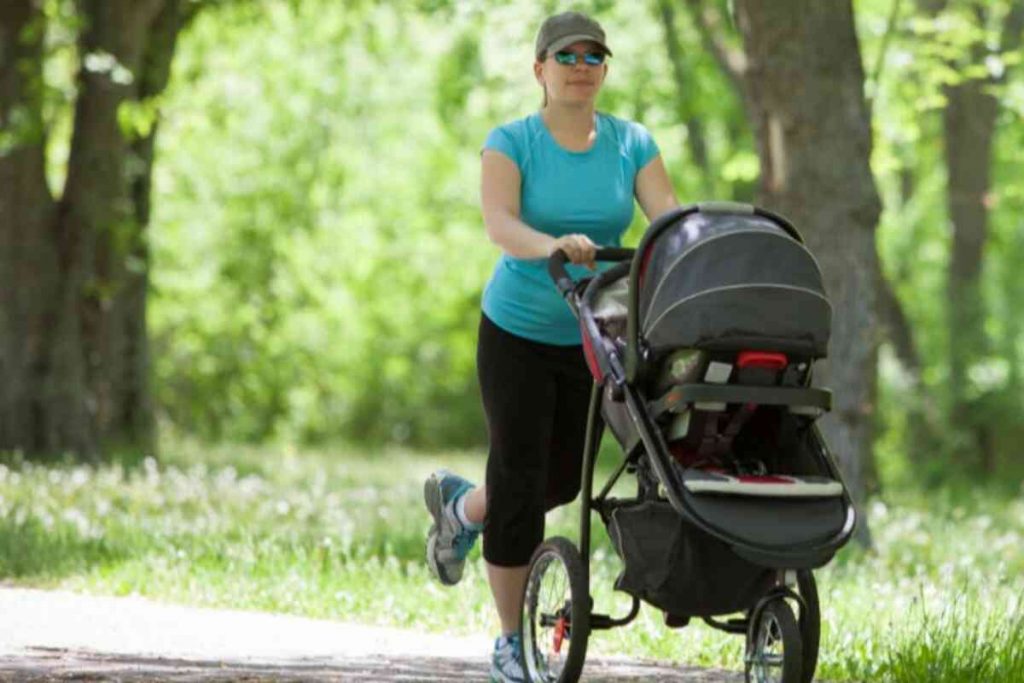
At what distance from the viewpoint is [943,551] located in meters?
13.0

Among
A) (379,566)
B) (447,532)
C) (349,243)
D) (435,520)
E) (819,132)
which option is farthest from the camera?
A: (349,243)

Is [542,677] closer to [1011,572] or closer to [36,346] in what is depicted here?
[1011,572]

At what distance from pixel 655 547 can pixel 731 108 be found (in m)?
19.6

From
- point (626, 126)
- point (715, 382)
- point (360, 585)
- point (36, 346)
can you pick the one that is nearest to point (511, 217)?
point (626, 126)

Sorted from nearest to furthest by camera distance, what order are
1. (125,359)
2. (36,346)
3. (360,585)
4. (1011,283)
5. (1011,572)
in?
(360,585) → (1011,572) → (36,346) → (125,359) → (1011,283)

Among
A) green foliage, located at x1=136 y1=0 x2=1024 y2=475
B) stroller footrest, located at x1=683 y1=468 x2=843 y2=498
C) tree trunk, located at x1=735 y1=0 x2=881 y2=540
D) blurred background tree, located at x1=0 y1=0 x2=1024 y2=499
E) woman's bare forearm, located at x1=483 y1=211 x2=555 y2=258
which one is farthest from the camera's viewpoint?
green foliage, located at x1=136 y1=0 x2=1024 y2=475

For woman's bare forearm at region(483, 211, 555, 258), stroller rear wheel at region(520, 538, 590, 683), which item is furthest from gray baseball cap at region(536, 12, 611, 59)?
stroller rear wheel at region(520, 538, 590, 683)

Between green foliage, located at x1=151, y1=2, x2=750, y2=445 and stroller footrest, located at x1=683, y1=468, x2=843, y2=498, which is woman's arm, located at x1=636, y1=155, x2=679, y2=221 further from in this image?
green foliage, located at x1=151, y1=2, x2=750, y2=445

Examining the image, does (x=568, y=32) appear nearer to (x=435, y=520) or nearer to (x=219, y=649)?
(x=435, y=520)

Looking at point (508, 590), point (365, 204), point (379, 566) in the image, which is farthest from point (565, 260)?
point (365, 204)

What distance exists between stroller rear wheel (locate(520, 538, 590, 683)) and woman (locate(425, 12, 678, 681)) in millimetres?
135

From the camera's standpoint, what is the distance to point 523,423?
6.86 m

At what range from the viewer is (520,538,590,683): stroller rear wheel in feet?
20.7

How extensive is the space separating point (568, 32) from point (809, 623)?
2019 millimetres
